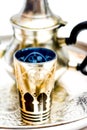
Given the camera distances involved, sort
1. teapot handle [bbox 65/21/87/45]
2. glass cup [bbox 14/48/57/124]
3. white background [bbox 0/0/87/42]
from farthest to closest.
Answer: white background [bbox 0/0/87/42], teapot handle [bbox 65/21/87/45], glass cup [bbox 14/48/57/124]

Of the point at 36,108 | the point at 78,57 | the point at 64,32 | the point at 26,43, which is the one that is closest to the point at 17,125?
the point at 36,108

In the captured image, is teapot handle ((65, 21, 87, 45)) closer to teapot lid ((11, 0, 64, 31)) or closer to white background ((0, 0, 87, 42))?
teapot lid ((11, 0, 64, 31))

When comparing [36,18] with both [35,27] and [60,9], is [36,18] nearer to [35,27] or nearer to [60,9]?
[35,27]

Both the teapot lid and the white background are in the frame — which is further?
the white background

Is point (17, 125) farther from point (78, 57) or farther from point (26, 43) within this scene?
point (78, 57)

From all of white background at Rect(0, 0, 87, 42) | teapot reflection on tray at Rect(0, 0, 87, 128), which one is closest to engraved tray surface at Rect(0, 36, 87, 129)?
teapot reflection on tray at Rect(0, 0, 87, 128)

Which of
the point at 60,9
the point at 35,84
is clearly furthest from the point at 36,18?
the point at 60,9

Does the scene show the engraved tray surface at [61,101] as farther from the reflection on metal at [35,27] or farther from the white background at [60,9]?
the white background at [60,9]

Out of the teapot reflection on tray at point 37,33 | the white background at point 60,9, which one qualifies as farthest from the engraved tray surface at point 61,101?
the white background at point 60,9
